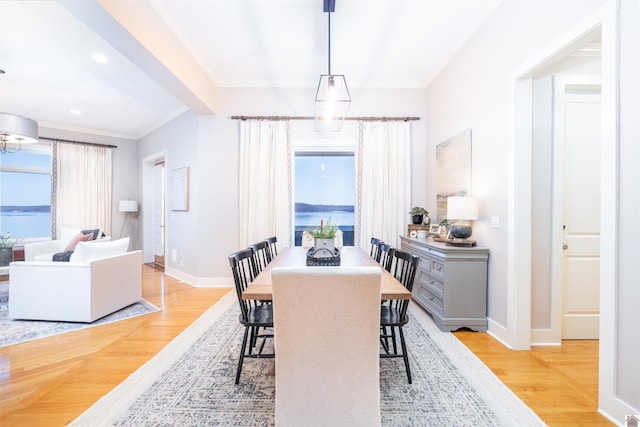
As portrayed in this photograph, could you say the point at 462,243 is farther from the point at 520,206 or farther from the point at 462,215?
the point at 520,206

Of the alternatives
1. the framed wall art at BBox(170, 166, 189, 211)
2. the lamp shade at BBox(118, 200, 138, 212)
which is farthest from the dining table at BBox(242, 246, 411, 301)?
the lamp shade at BBox(118, 200, 138, 212)

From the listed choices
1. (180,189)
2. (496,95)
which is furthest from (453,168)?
(180,189)

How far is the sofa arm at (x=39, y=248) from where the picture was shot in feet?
13.3

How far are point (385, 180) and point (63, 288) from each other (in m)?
4.16

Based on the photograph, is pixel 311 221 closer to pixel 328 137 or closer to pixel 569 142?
pixel 328 137

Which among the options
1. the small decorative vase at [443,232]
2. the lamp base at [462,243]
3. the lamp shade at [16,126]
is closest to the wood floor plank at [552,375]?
the lamp base at [462,243]

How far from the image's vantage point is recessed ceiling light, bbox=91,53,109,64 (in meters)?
3.08

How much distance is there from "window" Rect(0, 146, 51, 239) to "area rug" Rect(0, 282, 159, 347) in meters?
2.89

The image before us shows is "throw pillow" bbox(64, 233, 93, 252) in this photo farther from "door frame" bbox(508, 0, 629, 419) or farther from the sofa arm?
"door frame" bbox(508, 0, 629, 419)

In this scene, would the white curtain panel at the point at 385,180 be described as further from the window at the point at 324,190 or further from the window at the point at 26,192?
the window at the point at 26,192

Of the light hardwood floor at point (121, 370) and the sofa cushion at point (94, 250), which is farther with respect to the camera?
the sofa cushion at point (94, 250)

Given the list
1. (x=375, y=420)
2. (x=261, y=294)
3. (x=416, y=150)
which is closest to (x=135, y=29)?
(x=261, y=294)

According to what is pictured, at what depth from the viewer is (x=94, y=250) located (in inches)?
122

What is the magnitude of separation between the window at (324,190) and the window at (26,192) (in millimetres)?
5328
